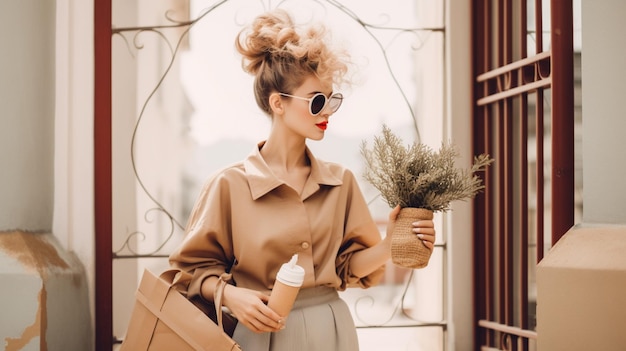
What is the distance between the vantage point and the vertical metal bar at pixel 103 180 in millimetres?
3264

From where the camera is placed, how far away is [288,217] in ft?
7.77

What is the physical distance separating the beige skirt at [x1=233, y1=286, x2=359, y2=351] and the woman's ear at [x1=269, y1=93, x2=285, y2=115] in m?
0.65

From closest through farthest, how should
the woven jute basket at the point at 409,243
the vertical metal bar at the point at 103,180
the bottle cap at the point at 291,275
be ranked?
1. the bottle cap at the point at 291,275
2. the woven jute basket at the point at 409,243
3. the vertical metal bar at the point at 103,180

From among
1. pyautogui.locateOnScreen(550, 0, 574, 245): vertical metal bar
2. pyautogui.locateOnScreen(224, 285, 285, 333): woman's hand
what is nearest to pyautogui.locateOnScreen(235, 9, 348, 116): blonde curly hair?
pyautogui.locateOnScreen(224, 285, 285, 333): woman's hand

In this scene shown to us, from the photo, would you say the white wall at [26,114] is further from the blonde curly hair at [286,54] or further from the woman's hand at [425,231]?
the woman's hand at [425,231]

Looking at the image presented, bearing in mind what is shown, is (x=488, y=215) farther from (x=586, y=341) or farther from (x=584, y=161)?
(x=586, y=341)

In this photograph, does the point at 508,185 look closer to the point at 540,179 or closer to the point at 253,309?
the point at 540,179

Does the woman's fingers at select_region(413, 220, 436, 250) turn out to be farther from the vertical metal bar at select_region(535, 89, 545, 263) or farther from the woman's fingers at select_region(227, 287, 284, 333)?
the vertical metal bar at select_region(535, 89, 545, 263)

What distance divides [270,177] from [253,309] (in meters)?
0.48

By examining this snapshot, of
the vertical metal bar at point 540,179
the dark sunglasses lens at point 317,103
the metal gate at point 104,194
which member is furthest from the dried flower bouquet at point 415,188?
the metal gate at point 104,194

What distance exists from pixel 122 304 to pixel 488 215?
5.96ft

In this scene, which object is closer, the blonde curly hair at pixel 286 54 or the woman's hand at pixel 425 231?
the woman's hand at pixel 425 231

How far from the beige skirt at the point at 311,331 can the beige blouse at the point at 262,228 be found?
0.23 feet

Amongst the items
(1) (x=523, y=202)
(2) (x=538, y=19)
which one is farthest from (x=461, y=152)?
(2) (x=538, y=19)
